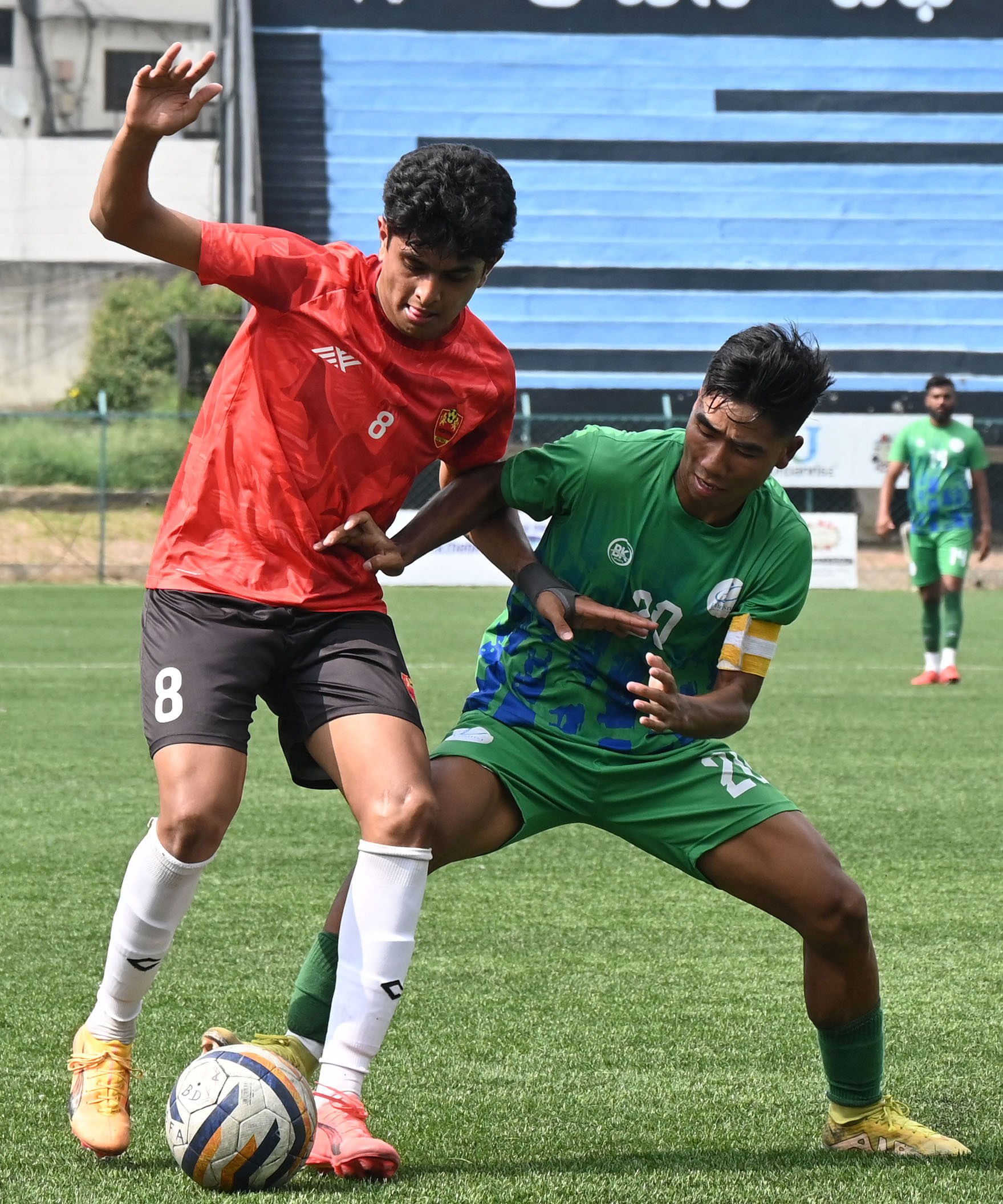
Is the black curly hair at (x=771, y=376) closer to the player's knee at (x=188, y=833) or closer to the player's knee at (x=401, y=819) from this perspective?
the player's knee at (x=401, y=819)

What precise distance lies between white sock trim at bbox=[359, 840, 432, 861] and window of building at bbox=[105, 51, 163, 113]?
34.4 meters

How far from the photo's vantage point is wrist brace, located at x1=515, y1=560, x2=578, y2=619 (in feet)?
11.0

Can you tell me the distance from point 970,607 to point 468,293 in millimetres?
16878

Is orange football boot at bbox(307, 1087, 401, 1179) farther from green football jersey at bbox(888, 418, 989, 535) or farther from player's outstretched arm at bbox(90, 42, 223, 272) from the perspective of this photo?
green football jersey at bbox(888, 418, 989, 535)

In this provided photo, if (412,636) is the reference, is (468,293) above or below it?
above

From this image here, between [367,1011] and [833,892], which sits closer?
[367,1011]

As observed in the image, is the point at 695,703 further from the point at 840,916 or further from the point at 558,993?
the point at 558,993

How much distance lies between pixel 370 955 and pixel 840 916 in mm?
935

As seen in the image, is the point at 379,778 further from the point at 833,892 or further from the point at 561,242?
the point at 561,242

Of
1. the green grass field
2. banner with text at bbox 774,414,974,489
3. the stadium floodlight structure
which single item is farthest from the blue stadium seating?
the green grass field

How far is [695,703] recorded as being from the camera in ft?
10.4

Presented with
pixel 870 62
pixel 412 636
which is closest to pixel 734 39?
pixel 870 62

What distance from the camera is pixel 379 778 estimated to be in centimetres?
305

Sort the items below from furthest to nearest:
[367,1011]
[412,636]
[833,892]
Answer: [412,636]
[833,892]
[367,1011]
